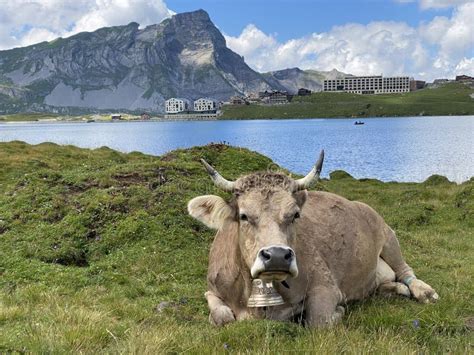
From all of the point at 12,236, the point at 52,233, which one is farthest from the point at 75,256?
the point at 12,236

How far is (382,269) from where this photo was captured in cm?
1112

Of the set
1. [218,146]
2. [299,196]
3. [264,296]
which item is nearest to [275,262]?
[264,296]

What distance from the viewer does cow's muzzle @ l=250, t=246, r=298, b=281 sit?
253 inches

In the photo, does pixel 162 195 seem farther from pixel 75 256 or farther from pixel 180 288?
pixel 180 288

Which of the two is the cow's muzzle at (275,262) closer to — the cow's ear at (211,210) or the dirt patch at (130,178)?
the cow's ear at (211,210)

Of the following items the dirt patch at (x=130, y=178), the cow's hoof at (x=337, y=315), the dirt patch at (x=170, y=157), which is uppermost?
the dirt patch at (x=170, y=157)

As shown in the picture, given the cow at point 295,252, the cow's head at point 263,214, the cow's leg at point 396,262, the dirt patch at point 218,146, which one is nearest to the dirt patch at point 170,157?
the dirt patch at point 218,146

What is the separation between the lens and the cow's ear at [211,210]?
8203 millimetres

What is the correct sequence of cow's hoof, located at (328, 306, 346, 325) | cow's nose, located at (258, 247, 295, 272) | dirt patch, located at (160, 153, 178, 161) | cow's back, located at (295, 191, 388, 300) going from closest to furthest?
cow's nose, located at (258, 247, 295, 272) → cow's hoof, located at (328, 306, 346, 325) → cow's back, located at (295, 191, 388, 300) → dirt patch, located at (160, 153, 178, 161)

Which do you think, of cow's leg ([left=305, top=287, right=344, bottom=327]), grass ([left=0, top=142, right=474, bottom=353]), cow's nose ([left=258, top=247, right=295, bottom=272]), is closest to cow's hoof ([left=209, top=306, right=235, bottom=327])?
grass ([left=0, top=142, right=474, bottom=353])

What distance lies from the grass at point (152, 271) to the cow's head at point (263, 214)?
3.08 ft

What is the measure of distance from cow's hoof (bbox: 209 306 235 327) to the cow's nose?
2094 millimetres

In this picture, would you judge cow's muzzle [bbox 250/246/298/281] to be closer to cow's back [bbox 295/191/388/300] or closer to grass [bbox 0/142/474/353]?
grass [bbox 0/142/474/353]

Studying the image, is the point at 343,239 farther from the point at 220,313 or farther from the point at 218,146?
the point at 218,146
